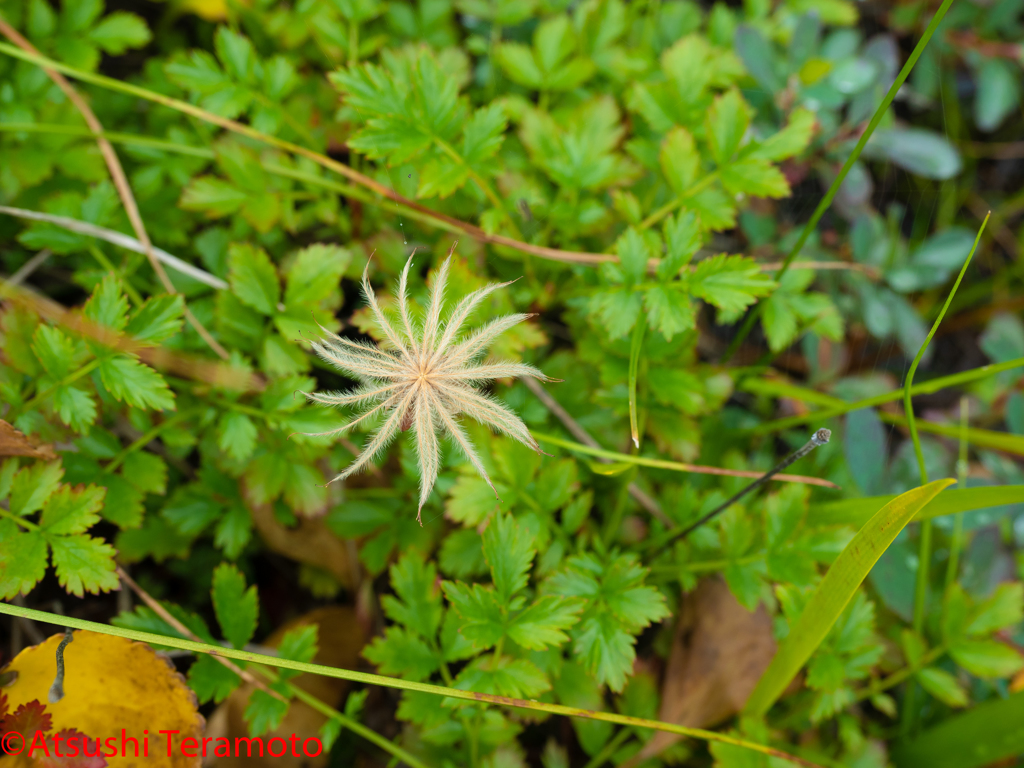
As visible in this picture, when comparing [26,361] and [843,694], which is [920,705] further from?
[26,361]

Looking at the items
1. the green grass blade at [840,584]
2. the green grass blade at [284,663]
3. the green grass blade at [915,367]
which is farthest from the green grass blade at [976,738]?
the green grass blade at [284,663]

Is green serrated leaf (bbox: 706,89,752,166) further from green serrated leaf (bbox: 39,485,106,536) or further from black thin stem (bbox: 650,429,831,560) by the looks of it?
green serrated leaf (bbox: 39,485,106,536)

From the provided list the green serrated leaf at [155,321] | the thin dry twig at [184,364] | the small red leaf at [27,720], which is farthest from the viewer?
the thin dry twig at [184,364]

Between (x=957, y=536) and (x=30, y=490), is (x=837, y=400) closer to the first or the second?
(x=957, y=536)

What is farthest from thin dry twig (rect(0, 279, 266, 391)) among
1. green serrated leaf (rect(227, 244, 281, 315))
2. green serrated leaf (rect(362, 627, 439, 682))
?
green serrated leaf (rect(362, 627, 439, 682))

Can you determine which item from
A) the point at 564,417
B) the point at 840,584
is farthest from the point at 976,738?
the point at 564,417

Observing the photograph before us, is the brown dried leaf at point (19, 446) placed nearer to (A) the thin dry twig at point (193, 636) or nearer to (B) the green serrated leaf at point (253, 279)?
(A) the thin dry twig at point (193, 636)
